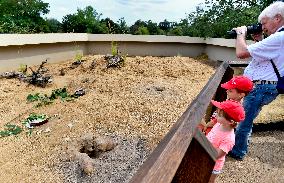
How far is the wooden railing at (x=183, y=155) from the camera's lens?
0.88 m

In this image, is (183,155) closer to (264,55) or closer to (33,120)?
(264,55)

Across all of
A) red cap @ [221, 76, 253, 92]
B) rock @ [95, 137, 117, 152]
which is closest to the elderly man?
red cap @ [221, 76, 253, 92]

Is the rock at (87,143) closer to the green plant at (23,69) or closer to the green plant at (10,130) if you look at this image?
the green plant at (10,130)

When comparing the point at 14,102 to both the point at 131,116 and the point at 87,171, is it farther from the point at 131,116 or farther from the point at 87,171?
the point at 87,171

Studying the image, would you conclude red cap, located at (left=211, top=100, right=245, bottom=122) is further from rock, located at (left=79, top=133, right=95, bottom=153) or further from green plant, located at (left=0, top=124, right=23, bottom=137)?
green plant, located at (left=0, top=124, right=23, bottom=137)

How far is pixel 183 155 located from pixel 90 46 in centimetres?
1426

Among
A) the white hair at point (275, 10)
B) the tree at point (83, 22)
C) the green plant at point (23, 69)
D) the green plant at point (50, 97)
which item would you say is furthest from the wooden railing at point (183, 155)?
the tree at point (83, 22)

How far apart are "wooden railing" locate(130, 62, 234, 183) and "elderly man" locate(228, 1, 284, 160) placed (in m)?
1.33

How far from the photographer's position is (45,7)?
3741 cm

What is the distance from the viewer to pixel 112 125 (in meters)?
5.89

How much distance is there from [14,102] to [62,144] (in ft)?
9.14

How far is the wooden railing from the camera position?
34.7 inches

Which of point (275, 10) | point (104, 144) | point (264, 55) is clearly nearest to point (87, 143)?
point (104, 144)

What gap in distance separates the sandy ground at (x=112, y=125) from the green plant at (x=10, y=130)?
0.12m
